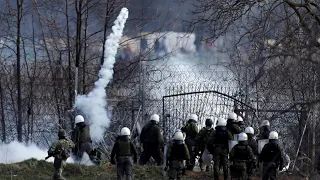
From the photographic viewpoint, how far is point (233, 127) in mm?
19906

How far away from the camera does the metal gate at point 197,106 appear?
22.3 metres

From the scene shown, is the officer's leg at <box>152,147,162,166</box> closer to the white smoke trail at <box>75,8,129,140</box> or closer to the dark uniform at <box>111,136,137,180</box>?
the dark uniform at <box>111,136,137,180</box>

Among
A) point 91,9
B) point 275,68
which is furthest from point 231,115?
point 91,9

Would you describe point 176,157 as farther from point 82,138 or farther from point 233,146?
point 82,138

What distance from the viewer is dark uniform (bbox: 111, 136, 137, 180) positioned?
59.0ft

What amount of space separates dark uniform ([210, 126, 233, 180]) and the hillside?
102cm

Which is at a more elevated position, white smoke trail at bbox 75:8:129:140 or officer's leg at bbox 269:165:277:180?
white smoke trail at bbox 75:8:129:140

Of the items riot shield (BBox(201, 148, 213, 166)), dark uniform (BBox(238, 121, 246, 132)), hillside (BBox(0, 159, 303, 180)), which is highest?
dark uniform (BBox(238, 121, 246, 132))

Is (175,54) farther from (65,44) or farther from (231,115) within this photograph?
(231,115)

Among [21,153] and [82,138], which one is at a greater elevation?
[82,138]

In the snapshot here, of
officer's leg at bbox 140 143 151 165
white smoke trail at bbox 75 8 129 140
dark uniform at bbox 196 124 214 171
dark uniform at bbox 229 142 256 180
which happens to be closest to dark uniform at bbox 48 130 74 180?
officer's leg at bbox 140 143 151 165

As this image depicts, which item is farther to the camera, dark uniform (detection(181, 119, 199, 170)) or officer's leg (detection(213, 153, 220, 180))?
dark uniform (detection(181, 119, 199, 170))

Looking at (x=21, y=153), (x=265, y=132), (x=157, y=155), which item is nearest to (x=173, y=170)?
(x=157, y=155)

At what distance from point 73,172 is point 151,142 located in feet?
7.90
